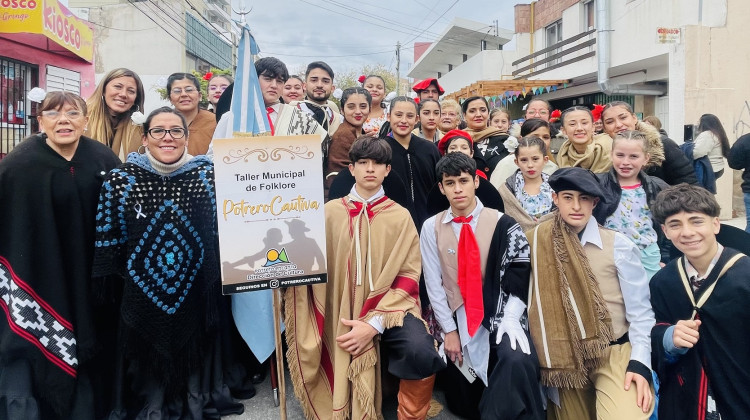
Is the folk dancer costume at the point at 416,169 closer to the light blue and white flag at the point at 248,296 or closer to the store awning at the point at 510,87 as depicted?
the light blue and white flag at the point at 248,296

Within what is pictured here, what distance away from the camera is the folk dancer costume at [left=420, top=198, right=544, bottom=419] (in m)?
2.78

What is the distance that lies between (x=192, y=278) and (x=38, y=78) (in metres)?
9.68

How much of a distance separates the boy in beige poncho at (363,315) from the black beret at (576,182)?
3.04ft

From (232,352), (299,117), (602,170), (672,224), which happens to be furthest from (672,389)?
(299,117)

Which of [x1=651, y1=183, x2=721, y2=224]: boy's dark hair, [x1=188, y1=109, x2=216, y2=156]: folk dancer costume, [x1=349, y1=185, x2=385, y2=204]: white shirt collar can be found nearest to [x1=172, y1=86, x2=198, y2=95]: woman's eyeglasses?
[x1=188, y1=109, x2=216, y2=156]: folk dancer costume

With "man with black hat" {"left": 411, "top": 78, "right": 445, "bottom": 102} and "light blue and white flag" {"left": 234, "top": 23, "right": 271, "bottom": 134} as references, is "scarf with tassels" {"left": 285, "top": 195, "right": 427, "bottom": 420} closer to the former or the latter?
"light blue and white flag" {"left": 234, "top": 23, "right": 271, "bottom": 134}

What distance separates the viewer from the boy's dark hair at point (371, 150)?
319cm

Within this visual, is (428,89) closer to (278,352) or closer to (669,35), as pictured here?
(278,352)

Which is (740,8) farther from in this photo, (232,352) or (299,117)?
(232,352)

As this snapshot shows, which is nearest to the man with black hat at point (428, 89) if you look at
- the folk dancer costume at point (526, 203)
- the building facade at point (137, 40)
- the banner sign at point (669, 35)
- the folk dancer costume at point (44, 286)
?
the folk dancer costume at point (526, 203)

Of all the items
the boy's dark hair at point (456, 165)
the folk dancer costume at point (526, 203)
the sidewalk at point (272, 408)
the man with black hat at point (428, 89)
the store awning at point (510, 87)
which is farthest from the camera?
the store awning at point (510, 87)

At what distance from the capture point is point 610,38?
41.7ft

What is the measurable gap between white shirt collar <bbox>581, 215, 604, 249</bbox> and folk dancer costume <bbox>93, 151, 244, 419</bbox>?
2.30m

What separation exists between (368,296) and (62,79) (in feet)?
35.8
